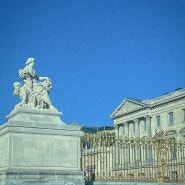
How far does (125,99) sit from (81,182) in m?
55.5

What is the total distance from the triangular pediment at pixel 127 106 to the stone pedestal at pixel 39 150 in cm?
5079

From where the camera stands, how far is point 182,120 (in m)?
56.3

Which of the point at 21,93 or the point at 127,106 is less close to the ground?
the point at 127,106

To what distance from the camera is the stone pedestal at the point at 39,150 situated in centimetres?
1359

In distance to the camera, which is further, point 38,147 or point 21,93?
point 21,93

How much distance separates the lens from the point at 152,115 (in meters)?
63.7

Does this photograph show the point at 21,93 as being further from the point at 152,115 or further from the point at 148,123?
the point at 152,115

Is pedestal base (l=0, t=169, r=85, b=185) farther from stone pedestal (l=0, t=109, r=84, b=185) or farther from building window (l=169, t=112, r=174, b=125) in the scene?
building window (l=169, t=112, r=174, b=125)

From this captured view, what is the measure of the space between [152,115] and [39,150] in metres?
51.0

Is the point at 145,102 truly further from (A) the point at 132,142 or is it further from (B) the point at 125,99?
(A) the point at 132,142

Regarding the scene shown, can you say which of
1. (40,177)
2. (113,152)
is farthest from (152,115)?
(40,177)

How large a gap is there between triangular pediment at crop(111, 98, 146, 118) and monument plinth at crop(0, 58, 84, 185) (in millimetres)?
50736

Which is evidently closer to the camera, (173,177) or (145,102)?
(173,177)

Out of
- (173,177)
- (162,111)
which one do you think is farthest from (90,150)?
(162,111)
